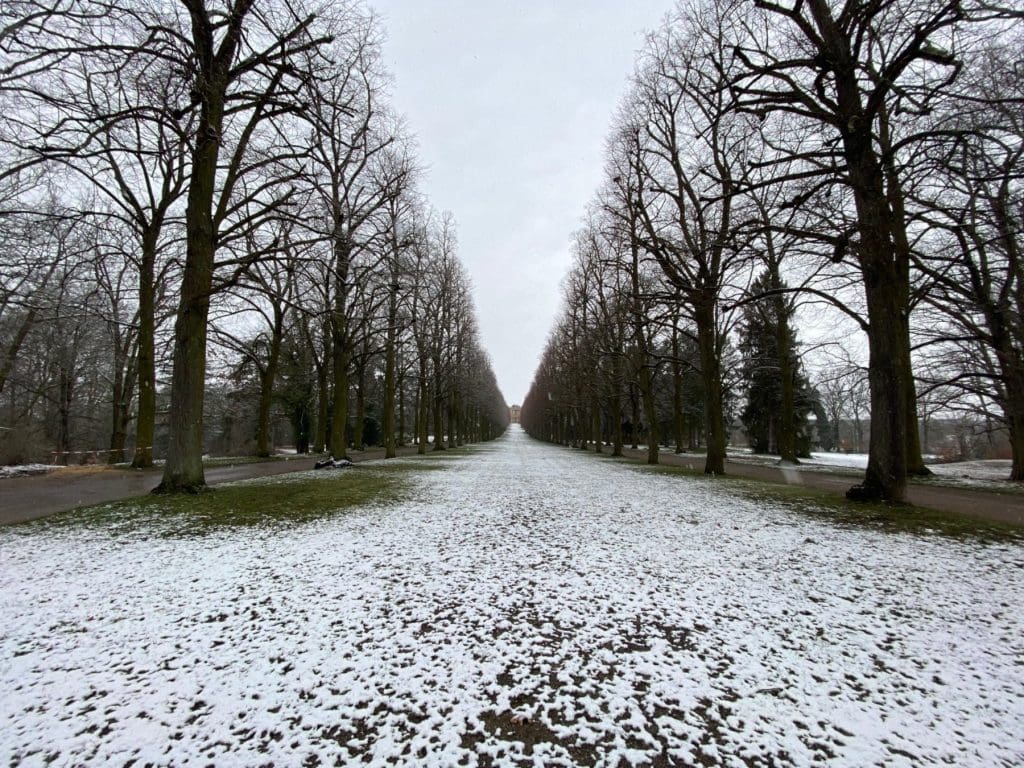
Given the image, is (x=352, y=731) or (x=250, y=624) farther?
(x=250, y=624)

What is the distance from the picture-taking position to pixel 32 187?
12.5m

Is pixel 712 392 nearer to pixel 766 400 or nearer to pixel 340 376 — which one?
pixel 340 376

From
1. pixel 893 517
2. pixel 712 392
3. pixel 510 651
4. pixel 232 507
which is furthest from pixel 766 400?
pixel 510 651

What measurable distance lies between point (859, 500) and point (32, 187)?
21.7m

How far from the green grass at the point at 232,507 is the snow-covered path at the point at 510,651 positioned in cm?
81

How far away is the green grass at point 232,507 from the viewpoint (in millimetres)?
7070

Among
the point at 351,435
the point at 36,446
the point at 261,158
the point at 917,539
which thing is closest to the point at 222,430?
the point at 351,435

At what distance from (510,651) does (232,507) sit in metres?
7.11

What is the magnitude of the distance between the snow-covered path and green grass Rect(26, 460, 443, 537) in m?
0.81

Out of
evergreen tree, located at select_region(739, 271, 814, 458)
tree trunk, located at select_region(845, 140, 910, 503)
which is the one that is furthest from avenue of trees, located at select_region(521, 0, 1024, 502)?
evergreen tree, located at select_region(739, 271, 814, 458)

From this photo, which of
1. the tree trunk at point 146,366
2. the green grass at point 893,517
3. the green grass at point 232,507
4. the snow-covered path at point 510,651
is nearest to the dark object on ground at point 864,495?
the green grass at point 893,517

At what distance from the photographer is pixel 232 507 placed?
8383mm

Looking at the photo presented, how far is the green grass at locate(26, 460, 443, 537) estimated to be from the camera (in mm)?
7070

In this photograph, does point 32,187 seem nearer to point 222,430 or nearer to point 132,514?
point 132,514
